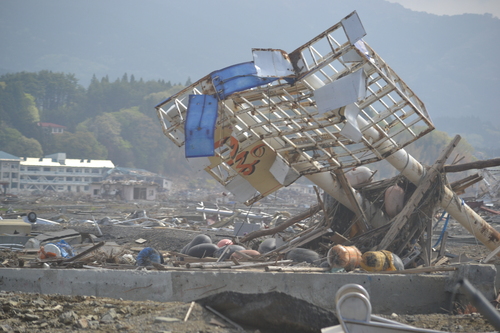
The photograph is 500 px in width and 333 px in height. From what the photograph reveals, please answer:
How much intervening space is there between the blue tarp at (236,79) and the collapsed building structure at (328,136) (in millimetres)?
20

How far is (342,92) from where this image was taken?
32.7 feet

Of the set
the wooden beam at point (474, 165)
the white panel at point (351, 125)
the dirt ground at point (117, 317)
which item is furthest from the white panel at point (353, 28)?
the dirt ground at point (117, 317)

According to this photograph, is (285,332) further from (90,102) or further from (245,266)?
(90,102)

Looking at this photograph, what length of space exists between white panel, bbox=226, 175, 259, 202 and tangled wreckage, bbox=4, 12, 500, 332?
0.03 meters

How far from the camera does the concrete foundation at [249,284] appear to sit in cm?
807

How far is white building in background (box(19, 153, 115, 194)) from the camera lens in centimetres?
9319

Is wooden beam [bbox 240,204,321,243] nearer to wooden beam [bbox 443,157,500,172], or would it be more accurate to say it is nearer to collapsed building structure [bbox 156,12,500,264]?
collapsed building structure [bbox 156,12,500,264]

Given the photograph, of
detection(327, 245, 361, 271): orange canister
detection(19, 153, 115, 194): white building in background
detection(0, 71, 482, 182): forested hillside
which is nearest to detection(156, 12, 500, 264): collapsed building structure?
detection(327, 245, 361, 271): orange canister

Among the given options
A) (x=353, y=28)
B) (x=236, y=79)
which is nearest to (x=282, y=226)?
A: (x=236, y=79)

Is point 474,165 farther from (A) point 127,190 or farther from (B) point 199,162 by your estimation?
(A) point 127,190

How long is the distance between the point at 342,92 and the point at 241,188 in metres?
4.22

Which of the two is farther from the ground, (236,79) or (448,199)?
(236,79)

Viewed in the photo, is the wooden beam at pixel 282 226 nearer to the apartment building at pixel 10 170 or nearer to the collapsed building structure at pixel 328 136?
the collapsed building structure at pixel 328 136

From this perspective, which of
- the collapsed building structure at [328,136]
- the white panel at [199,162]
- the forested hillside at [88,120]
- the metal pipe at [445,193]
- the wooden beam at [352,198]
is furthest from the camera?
the forested hillside at [88,120]
